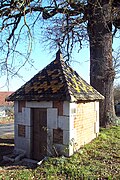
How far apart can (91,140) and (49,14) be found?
675 cm

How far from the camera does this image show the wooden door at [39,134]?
8680 millimetres

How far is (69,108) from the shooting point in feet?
25.8

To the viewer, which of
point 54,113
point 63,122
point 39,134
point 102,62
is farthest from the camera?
point 102,62

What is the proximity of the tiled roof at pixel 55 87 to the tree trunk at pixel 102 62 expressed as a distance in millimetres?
1773

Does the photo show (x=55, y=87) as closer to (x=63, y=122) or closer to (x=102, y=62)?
(x=63, y=122)

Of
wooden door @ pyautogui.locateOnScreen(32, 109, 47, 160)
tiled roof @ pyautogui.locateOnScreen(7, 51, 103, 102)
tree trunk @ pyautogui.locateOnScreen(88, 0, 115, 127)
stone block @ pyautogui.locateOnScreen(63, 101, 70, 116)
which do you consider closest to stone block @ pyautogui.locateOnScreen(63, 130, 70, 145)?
stone block @ pyautogui.locateOnScreen(63, 101, 70, 116)

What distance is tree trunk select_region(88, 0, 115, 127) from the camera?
→ 462 inches

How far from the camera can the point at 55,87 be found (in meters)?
8.55

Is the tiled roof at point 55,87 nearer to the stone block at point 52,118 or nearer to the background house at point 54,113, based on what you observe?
the background house at point 54,113

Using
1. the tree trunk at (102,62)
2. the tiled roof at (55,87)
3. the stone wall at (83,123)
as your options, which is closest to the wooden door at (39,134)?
the tiled roof at (55,87)

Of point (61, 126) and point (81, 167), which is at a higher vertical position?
point (61, 126)

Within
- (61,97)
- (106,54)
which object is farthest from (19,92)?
(106,54)

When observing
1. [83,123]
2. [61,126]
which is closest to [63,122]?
[61,126]

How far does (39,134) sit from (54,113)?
1.22 metres
